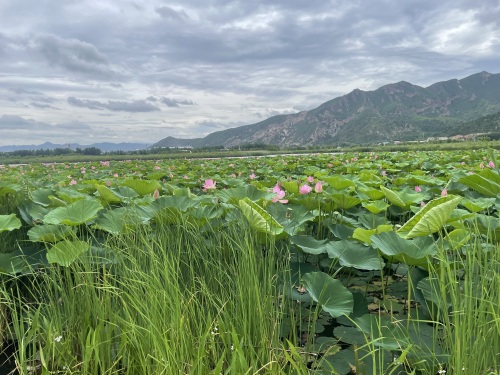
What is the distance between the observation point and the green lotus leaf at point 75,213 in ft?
7.73

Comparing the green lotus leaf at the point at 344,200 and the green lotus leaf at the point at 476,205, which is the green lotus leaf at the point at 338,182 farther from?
the green lotus leaf at the point at 476,205

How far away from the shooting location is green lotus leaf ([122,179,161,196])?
141 inches

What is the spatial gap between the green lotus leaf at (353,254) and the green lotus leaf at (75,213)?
1.50 m

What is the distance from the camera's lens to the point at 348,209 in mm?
3199

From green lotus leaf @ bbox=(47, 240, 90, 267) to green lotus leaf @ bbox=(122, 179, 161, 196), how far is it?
4.95 feet

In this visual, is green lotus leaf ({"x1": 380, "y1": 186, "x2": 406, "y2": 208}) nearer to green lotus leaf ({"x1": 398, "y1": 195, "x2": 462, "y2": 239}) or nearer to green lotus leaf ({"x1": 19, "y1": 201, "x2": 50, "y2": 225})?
green lotus leaf ({"x1": 398, "y1": 195, "x2": 462, "y2": 239})

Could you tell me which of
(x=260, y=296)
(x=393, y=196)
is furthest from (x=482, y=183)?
(x=260, y=296)

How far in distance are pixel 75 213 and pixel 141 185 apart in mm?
1203

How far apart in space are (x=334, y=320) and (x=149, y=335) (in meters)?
1.01

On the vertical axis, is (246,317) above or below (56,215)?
below

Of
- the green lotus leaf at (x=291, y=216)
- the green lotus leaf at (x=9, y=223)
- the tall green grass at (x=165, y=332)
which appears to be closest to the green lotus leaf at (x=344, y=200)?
the green lotus leaf at (x=291, y=216)

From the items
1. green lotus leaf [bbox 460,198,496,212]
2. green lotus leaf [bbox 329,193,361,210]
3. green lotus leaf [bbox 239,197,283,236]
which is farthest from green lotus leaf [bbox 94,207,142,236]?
green lotus leaf [bbox 460,198,496,212]

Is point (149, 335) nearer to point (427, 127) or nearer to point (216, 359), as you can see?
point (216, 359)

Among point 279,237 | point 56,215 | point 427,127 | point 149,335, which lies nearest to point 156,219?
point 56,215
